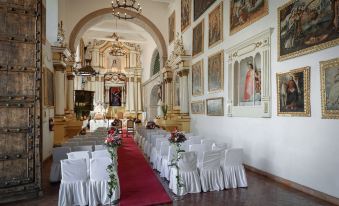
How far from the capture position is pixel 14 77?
511cm

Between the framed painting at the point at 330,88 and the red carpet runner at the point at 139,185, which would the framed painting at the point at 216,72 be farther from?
the framed painting at the point at 330,88

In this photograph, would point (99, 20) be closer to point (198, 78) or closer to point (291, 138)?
point (198, 78)

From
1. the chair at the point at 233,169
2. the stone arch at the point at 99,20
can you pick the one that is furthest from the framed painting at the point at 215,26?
the stone arch at the point at 99,20

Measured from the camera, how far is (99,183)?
192 inches

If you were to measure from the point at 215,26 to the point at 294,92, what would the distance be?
17.9ft

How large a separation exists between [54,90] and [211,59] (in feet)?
22.7

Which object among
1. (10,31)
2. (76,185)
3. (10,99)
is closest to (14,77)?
(10,99)

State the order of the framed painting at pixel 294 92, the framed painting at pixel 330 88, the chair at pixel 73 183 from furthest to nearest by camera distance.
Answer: the framed painting at pixel 294 92, the framed painting at pixel 330 88, the chair at pixel 73 183

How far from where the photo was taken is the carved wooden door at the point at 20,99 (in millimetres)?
5027

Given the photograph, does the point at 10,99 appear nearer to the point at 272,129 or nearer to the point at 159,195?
the point at 159,195

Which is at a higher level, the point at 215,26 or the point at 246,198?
the point at 215,26

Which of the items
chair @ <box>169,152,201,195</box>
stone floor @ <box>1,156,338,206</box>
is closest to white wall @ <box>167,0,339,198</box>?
stone floor @ <box>1,156,338,206</box>

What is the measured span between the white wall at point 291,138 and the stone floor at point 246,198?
0.49 metres

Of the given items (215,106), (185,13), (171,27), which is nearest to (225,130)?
(215,106)
